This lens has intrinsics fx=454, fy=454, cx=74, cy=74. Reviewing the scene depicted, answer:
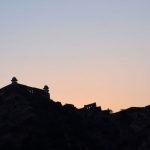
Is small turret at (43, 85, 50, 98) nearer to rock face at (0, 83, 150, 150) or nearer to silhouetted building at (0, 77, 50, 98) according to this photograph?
silhouetted building at (0, 77, 50, 98)

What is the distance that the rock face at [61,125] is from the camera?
74375mm

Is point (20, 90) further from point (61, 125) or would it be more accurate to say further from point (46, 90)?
point (61, 125)

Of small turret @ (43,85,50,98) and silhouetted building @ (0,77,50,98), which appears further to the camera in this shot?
small turret @ (43,85,50,98)

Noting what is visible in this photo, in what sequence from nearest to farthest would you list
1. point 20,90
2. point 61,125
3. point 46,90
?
point 61,125 < point 20,90 < point 46,90

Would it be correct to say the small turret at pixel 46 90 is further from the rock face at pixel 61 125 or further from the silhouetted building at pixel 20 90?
the rock face at pixel 61 125

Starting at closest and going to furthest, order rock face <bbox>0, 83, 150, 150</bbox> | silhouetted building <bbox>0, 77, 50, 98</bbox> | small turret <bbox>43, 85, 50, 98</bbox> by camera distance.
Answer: rock face <bbox>0, 83, 150, 150</bbox> < silhouetted building <bbox>0, 77, 50, 98</bbox> < small turret <bbox>43, 85, 50, 98</bbox>

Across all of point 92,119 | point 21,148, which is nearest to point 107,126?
point 92,119

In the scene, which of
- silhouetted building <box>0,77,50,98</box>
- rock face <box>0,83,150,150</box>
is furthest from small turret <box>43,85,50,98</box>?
rock face <box>0,83,150,150</box>

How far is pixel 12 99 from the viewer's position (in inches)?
3280

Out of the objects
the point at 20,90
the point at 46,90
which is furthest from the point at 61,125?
the point at 20,90

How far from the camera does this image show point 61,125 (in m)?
80.4

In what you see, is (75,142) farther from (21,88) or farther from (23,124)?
(21,88)

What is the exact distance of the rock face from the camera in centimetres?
7438

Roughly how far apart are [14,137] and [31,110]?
761 cm
